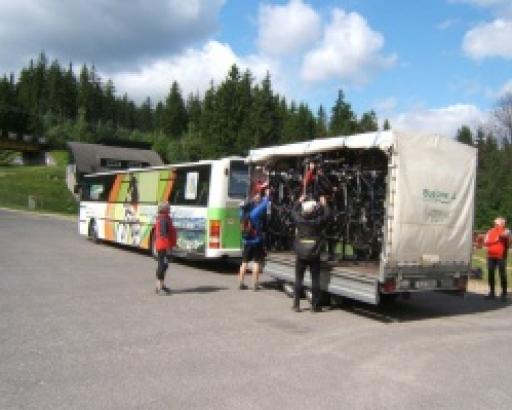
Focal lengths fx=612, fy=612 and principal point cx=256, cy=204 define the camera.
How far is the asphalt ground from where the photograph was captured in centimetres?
589

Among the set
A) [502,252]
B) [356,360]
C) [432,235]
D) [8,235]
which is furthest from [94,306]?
[8,235]

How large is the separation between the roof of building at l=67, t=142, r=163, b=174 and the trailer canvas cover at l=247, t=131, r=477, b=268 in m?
56.1

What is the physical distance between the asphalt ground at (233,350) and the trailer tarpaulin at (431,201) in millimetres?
1228

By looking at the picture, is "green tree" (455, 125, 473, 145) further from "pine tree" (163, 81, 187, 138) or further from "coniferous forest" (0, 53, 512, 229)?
"pine tree" (163, 81, 187, 138)

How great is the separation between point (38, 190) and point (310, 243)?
53574 millimetres

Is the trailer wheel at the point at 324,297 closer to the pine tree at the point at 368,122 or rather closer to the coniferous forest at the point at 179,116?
the coniferous forest at the point at 179,116

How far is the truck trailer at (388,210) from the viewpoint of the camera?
32.3ft

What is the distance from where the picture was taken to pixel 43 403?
543 centimetres

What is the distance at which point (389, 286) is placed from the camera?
9.78 metres

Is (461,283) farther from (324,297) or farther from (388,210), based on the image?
(324,297)

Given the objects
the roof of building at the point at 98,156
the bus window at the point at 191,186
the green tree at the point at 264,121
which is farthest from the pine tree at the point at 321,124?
the bus window at the point at 191,186

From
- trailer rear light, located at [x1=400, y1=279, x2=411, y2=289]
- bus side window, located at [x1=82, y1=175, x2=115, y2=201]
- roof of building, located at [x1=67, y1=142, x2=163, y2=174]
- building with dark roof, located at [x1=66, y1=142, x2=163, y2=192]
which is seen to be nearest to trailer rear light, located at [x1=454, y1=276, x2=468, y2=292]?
trailer rear light, located at [x1=400, y1=279, x2=411, y2=289]

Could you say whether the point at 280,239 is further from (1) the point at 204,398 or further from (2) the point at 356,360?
(1) the point at 204,398

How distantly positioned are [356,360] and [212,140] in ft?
251
